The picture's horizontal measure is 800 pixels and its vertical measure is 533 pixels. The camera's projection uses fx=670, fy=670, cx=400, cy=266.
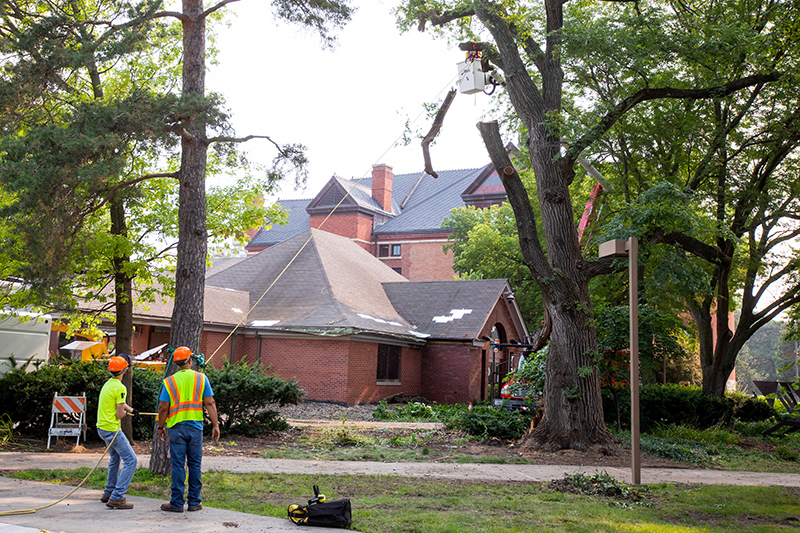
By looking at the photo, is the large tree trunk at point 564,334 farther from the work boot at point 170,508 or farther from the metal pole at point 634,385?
the work boot at point 170,508

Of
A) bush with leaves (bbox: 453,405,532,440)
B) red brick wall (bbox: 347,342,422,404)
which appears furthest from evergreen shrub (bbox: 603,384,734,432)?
red brick wall (bbox: 347,342,422,404)

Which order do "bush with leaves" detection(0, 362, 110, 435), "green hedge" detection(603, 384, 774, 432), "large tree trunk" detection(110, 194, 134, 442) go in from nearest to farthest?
1. "bush with leaves" detection(0, 362, 110, 435)
2. "large tree trunk" detection(110, 194, 134, 442)
3. "green hedge" detection(603, 384, 774, 432)

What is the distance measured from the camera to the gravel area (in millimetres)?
20062

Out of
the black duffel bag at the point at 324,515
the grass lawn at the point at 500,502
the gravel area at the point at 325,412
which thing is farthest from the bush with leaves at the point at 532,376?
the black duffel bag at the point at 324,515

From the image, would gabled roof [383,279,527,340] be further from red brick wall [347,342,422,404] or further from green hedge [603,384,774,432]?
green hedge [603,384,774,432]

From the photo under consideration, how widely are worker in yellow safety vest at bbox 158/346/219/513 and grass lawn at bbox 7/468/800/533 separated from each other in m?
0.52

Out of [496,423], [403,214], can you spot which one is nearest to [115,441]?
[496,423]

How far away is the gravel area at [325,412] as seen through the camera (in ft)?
65.8

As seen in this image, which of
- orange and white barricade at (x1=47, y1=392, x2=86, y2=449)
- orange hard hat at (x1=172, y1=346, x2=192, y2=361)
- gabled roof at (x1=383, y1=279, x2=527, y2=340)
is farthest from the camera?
gabled roof at (x1=383, y1=279, x2=527, y2=340)

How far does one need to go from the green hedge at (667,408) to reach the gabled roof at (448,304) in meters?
9.48

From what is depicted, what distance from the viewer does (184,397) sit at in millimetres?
7453

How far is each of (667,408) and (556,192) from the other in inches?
321

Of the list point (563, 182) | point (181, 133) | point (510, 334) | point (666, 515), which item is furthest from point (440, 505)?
point (510, 334)

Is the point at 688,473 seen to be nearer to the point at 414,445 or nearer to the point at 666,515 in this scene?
the point at 666,515
